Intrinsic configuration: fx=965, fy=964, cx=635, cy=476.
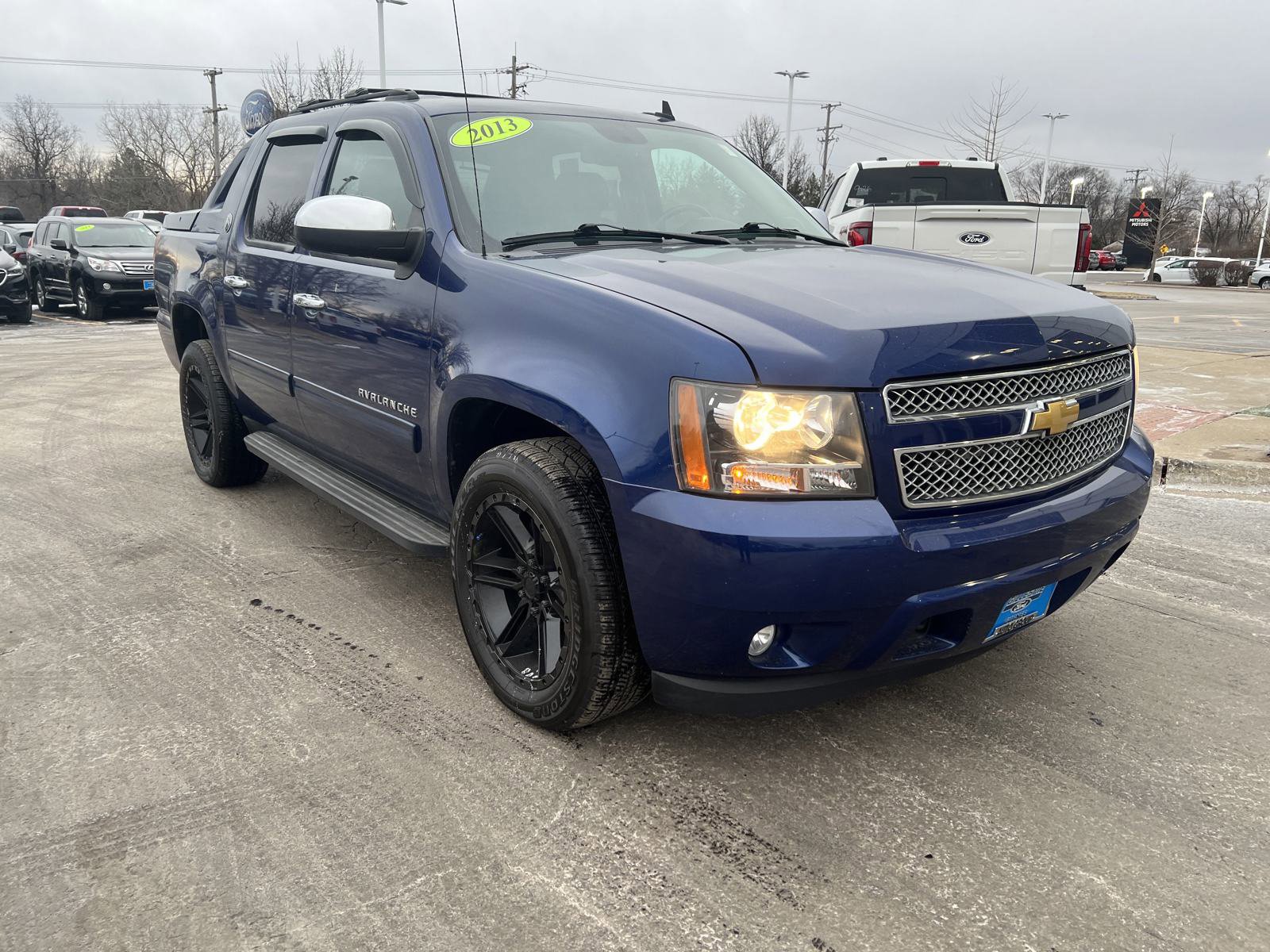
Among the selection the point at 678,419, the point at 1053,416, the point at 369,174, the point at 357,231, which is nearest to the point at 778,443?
the point at 678,419

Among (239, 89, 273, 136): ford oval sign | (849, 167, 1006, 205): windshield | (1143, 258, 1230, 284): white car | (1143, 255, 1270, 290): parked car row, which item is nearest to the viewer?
(239, 89, 273, 136): ford oval sign

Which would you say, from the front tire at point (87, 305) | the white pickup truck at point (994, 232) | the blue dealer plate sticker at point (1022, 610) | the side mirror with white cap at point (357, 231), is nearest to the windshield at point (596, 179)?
the side mirror with white cap at point (357, 231)

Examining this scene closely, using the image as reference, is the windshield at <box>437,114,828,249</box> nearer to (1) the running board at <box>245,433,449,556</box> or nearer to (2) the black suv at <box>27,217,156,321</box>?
(1) the running board at <box>245,433,449,556</box>

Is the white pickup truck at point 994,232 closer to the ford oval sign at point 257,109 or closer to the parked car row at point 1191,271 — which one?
the ford oval sign at point 257,109

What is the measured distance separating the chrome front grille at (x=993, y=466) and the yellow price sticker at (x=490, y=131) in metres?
1.99

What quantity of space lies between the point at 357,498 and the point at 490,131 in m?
1.48

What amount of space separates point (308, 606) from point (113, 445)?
375 centimetres

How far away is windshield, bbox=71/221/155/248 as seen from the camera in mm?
17859

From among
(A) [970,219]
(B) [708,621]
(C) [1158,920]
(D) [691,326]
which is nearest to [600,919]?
(B) [708,621]

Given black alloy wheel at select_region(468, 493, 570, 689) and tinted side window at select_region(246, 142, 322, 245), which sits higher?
tinted side window at select_region(246, 142, 322, 245)

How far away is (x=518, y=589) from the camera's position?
2.86 meters

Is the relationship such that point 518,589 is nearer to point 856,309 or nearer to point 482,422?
point 482,422

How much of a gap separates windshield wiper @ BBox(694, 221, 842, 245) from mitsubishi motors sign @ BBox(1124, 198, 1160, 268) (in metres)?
51.0

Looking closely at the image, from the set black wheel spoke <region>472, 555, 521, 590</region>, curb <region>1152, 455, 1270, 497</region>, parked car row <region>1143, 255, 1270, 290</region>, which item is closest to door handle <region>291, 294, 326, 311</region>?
black wheel spoke <region>472, 555, 521, 590</region>
